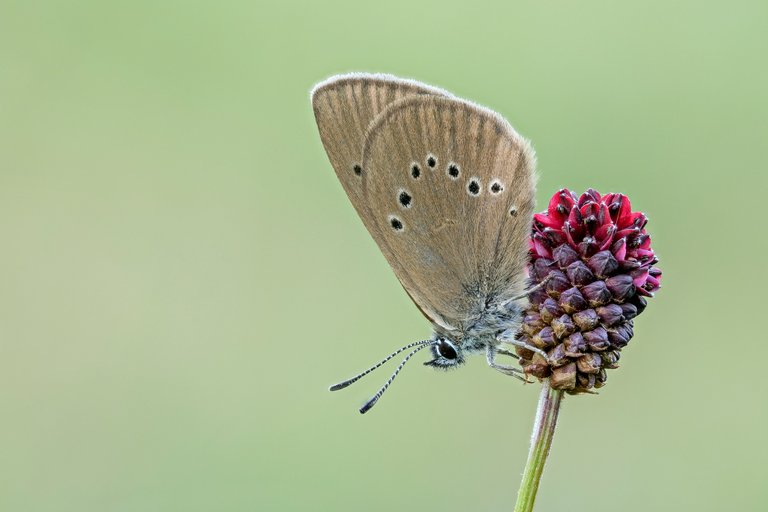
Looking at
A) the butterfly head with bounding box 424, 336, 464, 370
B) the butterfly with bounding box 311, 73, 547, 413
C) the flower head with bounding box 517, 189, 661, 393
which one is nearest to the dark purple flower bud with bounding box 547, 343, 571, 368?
the flower head with bounding box 517, 189, 661, 393

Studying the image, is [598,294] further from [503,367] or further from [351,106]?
[351,106]

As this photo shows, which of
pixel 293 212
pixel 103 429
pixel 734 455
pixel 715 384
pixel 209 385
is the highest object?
pixel 293 212

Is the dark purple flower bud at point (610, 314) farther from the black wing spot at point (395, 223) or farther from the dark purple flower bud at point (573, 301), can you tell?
the black wing spot at point (395, 223)

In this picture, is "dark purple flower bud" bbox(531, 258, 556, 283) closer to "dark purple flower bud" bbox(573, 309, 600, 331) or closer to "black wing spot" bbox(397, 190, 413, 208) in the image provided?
"dark purple flower bud" bbox(573, 309, 600, 331)

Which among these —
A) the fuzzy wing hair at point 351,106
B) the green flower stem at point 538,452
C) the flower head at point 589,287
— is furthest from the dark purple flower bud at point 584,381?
the fuzzy wing hair at point 351,106

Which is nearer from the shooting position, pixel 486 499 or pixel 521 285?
pixel 521 285

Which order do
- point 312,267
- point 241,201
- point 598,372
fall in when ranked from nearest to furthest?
1. point 598,372
2. point 312,267
3. point 241,201

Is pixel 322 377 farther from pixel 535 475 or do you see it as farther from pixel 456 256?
pixel 535 475

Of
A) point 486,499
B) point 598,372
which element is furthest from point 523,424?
point 598,372
